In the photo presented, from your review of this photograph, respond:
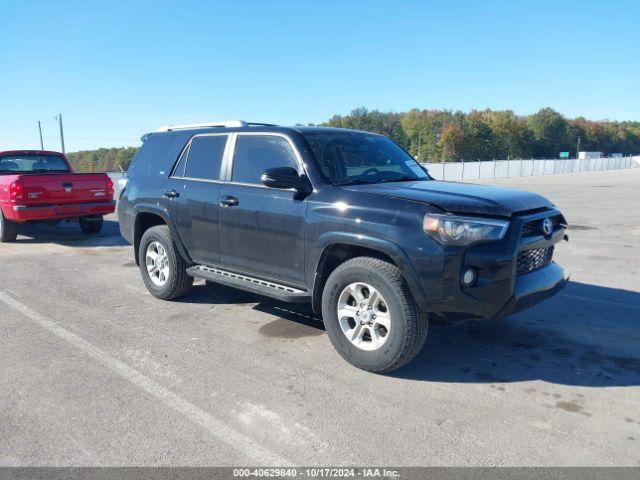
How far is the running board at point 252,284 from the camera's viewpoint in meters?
4.44

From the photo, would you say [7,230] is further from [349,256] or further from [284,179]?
[349,256]

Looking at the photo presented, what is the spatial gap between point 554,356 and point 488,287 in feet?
4.12

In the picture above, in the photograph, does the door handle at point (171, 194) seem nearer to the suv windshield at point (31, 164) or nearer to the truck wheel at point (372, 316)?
the truck wheel at point (372, 316)

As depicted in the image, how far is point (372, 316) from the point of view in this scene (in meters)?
3.95

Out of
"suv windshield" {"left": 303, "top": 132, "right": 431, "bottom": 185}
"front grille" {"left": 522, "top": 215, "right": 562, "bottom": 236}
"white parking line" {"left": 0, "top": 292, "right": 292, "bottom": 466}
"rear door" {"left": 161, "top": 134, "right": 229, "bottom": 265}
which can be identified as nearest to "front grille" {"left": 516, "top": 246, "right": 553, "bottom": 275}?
"front grille" {"left": 522, "top": 215, "right": 562, "bottom": 236}

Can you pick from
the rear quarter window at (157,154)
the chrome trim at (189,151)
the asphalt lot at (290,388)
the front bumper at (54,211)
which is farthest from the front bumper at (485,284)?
the front bumper at (54,211)

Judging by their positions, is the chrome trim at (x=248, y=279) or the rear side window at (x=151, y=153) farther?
the rear side window at (x=151, y=153)

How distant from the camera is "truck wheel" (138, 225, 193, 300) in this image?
575 centimetres

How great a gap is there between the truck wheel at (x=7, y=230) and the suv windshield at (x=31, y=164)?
151 cm

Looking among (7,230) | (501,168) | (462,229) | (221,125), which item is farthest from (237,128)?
(501,168)

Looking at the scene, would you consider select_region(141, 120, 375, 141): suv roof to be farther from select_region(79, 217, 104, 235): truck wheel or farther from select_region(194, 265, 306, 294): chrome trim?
select_region(79, 217, 104, 235): truck wheel

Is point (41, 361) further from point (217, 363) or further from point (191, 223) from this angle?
point (191, 223)

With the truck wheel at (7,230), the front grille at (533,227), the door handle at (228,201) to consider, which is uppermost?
the door handle at (228,201)

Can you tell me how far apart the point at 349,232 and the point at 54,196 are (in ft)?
25.7
